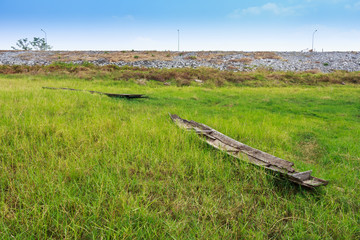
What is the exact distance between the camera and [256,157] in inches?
138

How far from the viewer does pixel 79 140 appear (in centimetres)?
414

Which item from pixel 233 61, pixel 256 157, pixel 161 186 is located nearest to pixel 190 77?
pixel 233 61

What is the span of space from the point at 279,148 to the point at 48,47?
7213 cm

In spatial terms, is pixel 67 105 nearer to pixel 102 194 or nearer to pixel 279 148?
pixel 102 194

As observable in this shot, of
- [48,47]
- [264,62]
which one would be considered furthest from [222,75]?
[48,47]

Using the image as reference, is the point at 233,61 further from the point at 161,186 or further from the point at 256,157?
the point at 161,186

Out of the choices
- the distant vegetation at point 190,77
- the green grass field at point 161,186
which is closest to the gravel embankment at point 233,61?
the distant vegetation at point 190,77

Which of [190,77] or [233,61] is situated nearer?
[190,77]

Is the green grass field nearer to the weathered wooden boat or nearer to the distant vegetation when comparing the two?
the weathered wooden boat

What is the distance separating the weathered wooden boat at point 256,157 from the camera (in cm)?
285

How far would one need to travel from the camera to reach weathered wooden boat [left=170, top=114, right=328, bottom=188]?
2.85m

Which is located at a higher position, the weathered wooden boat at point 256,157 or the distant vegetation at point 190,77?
the distant vegetation at point 190,77

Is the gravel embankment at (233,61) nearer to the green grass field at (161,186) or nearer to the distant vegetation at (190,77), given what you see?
the distant vegetation at (190,77)

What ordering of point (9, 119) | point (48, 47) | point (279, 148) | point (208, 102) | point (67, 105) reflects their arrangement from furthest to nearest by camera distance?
point (48, 47)
point (208, 102)
point (67, 105)
point (9, 119)
point (279, 148)
